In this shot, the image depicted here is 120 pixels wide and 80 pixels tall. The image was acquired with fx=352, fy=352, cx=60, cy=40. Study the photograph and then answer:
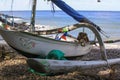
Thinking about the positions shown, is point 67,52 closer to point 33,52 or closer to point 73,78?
point 33,52

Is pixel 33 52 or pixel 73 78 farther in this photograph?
pixel 33 52

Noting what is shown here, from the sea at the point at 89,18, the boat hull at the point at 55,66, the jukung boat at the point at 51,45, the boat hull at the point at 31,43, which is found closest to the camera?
the boat hull at the point at 55,66

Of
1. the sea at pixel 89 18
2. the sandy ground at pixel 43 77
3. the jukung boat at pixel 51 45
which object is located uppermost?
the jukung boat at pixel 51 45

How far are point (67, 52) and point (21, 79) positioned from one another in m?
2.97

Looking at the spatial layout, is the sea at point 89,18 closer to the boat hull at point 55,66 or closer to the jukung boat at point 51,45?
the jukung boat at point 51,45

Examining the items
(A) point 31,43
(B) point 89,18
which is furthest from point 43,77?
(B) point 89,18

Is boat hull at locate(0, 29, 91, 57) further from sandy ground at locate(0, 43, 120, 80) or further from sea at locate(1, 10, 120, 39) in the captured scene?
sea at locate(1, 10, 120, 39)

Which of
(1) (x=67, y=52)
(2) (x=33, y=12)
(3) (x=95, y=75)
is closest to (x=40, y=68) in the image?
(3) (x=95, y=75)

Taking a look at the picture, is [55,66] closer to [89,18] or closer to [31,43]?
[31,43]

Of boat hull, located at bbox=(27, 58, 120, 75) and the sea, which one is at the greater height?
boat hull, located at bbox=(27, 58, 120, 75)

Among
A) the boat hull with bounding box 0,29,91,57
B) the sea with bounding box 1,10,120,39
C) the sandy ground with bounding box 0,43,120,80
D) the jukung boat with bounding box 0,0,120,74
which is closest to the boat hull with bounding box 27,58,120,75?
the jukung boat with bounding box 0,0,120,74

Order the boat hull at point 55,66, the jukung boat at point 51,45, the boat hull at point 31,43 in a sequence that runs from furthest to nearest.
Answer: the boat hull at point 31,43 < the jukung boat at point 51,45 < the boat hull at point 55,66

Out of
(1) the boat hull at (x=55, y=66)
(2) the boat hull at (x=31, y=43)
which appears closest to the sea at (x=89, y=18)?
(2) the boat hull at (x=31, y=43)

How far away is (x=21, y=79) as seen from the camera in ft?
31.4
